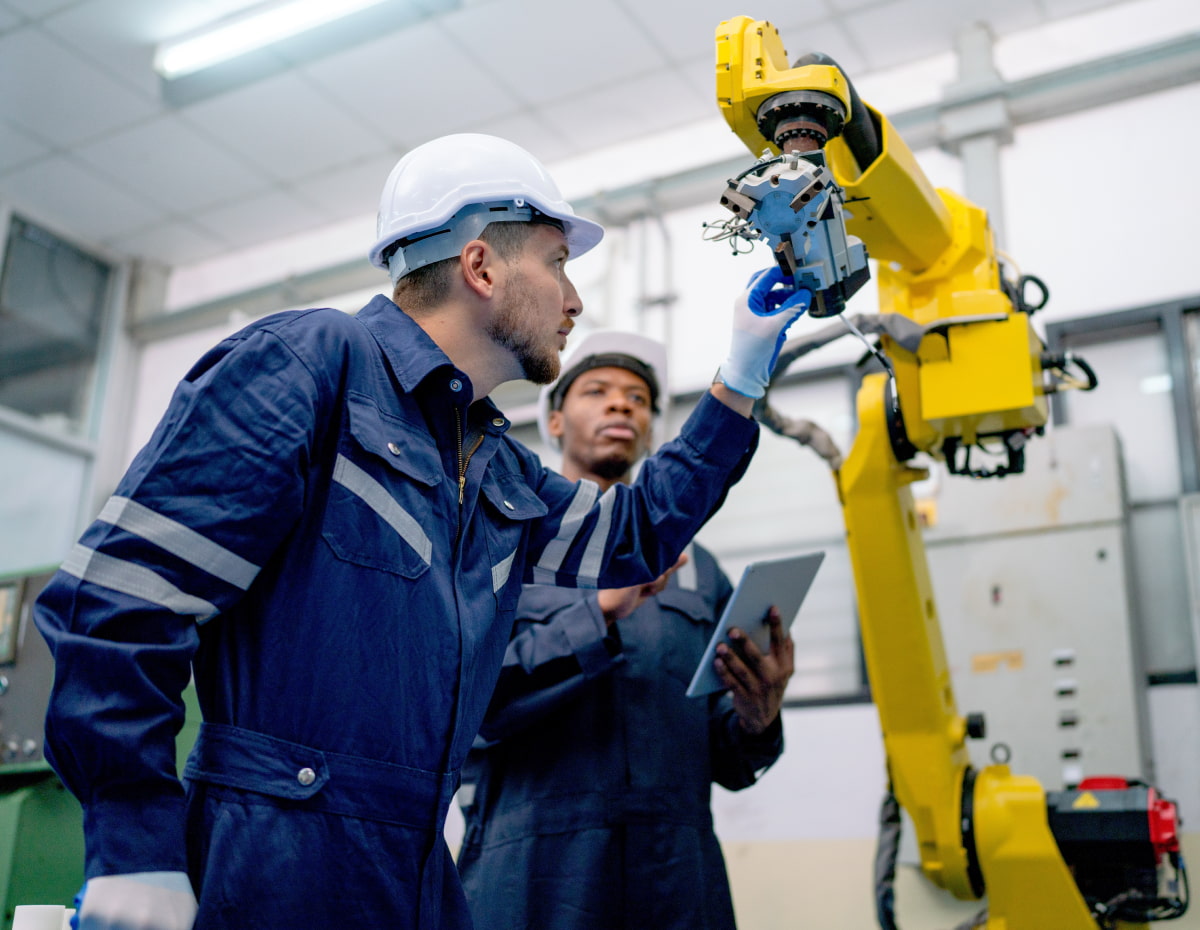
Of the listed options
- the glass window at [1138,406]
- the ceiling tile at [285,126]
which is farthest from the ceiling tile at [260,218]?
the glass window at [1138,406]

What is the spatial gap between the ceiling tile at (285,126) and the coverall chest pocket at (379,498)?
13.0ft

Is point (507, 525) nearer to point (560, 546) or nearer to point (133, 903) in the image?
point (560, 546)

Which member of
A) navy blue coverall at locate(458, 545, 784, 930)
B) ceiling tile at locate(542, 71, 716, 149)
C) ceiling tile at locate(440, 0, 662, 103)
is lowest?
navy blue coverall at locate(458, 545, 784, 930)

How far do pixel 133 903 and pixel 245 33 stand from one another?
4.26 meters

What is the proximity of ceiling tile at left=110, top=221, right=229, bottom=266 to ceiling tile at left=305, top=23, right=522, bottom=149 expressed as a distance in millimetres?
1466

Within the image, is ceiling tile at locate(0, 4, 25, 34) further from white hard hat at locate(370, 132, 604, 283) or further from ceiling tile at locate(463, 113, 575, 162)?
white hard hat at locate(370, 132, 604, 283)

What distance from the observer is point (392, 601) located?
1216mm

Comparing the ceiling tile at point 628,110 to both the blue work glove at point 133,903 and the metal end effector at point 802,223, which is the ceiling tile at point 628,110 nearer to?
the metal end effector at point 802,223

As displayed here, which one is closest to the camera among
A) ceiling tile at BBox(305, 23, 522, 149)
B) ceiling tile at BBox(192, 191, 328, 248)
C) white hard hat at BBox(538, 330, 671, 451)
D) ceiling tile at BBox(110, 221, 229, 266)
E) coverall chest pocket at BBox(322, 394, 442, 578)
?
coverall chest pocket at BBox(322, 394, 442, 578)

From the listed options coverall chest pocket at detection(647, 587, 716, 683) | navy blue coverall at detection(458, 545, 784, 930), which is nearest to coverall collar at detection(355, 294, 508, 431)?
navy blue coverall at detection(458, 545, 784, 930)

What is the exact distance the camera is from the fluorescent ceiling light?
4.42 meters

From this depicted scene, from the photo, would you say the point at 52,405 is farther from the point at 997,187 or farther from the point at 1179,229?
the point at 1179,229

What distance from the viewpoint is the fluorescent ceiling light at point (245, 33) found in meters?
4.42

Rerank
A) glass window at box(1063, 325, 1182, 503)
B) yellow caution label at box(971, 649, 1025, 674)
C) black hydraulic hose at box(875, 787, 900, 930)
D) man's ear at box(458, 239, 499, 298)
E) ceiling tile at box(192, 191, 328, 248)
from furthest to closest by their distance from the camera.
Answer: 1. ceiling tile at box(192, 191, 328, 248)
2. glass window at box(1063, 325, 1182, 503)
3. yellow caution label at box(971, 649, 1025, 674)
4. black hydraulic hose at box(875, 787, 900, 930)
5. man's ear at box(458, 239, 499, 298)
